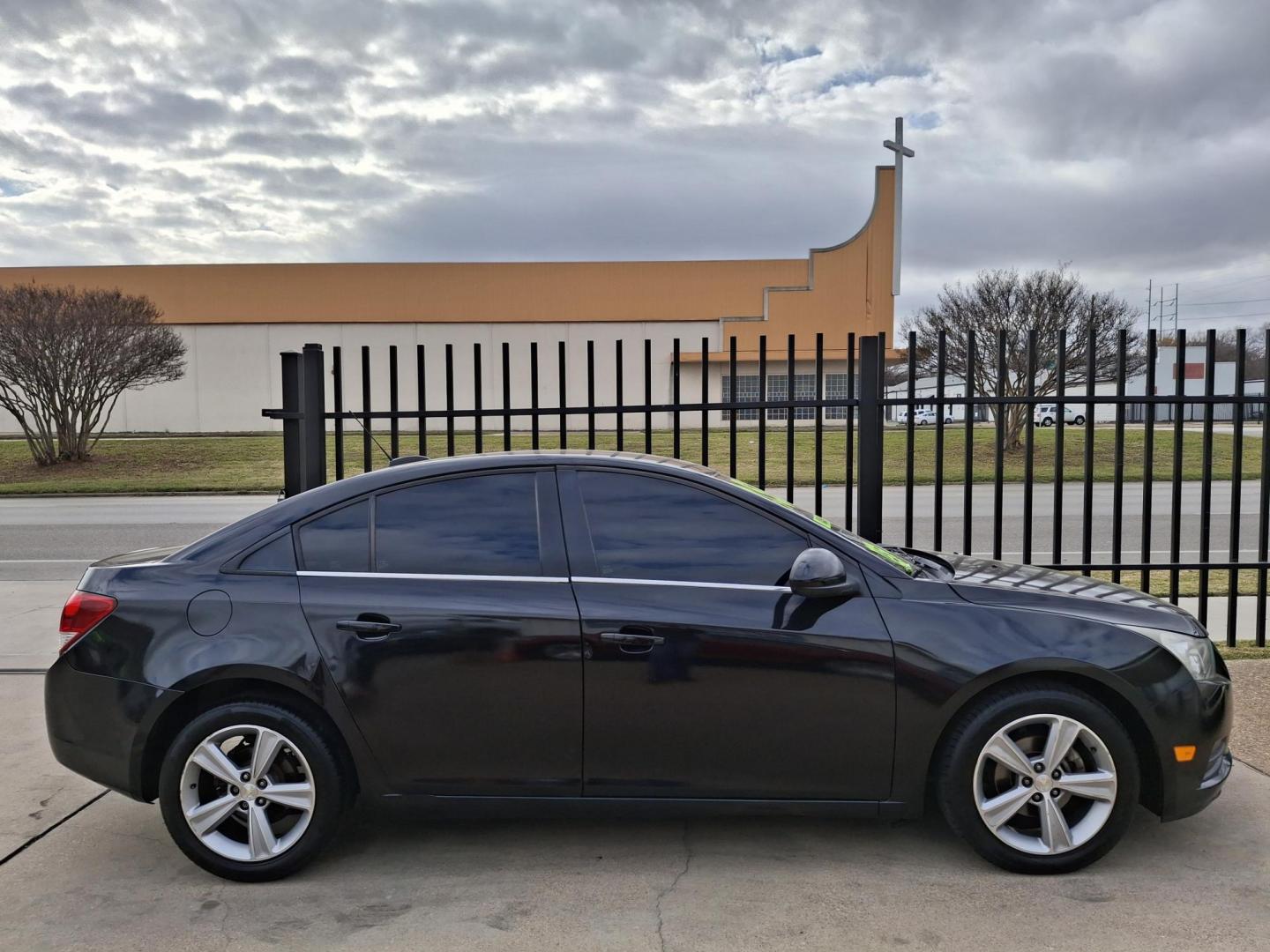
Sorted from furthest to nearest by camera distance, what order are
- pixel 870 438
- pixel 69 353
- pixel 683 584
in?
pixel 69 353 → pixel 870 438 → pixel 683 584

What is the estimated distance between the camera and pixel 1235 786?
4441 millimetres

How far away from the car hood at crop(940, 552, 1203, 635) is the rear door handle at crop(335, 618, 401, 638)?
2.05m

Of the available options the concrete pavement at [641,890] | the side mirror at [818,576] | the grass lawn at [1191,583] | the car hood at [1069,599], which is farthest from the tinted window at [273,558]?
the grass lawn at [1191,583]

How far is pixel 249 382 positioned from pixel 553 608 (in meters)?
40.8

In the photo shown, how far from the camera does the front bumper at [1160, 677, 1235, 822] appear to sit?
142 inches

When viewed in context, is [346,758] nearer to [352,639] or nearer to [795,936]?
[352,639]

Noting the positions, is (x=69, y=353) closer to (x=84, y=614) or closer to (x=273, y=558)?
(x=84, y=614)

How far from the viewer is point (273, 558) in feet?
12.2

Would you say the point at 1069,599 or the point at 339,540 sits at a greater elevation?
the point at 339,540

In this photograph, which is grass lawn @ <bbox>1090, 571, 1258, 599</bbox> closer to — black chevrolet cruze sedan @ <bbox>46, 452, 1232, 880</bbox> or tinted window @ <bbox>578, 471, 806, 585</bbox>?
black chevrolet cruze sedan @ <bbox>46, 452, 1232, 880</bbox>

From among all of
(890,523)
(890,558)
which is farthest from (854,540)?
(890,523)

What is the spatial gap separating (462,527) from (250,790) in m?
1.19

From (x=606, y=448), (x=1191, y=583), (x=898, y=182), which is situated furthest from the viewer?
(x=898, y=182)

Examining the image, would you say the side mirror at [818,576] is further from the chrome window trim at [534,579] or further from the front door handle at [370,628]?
the front door handle at [370,628]
